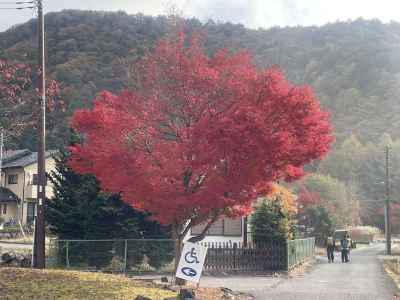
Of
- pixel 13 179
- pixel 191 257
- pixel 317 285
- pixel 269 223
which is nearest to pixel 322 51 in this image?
pixel 13 179

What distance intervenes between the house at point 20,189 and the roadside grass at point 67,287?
45761 mm

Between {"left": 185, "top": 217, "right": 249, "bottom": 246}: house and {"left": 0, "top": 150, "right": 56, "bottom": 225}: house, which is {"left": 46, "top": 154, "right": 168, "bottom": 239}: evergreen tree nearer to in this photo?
{"left": 185, "top": 217, "right": 249, "bottom": 246}: house

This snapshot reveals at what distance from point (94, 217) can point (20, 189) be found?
38799 millimetres

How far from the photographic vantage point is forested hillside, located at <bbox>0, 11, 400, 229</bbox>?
74.2 m

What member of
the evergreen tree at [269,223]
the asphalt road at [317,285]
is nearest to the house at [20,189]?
the evergreen tree at [269,223]

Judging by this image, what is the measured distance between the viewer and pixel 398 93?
98750 millimetres

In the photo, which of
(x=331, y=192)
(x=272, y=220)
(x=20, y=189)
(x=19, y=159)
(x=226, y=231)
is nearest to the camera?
(x=272, y=220)

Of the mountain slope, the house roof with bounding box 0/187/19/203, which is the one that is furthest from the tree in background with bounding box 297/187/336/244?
the house roof with bounding box 0/187/19/203

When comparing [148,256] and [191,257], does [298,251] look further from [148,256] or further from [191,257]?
[191,257]

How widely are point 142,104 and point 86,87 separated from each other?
3437 centimetres

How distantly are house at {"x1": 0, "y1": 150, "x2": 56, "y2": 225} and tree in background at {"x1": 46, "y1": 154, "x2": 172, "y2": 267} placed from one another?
34501mm

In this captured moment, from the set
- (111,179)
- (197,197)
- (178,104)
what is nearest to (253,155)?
(197,197)

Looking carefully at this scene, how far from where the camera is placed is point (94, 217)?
2491 cm

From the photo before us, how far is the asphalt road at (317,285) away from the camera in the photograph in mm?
16641
